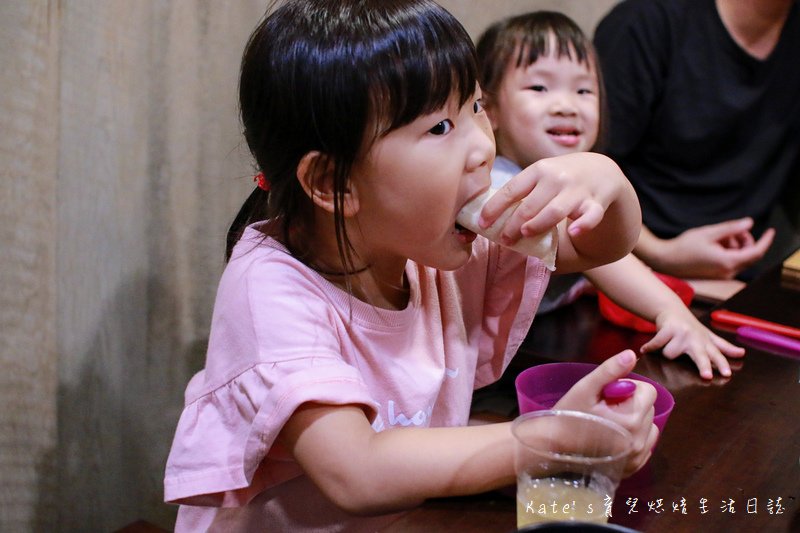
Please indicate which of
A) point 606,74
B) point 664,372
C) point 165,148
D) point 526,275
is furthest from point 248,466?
point 606,74

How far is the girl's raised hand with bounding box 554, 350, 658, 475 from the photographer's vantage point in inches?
30.5

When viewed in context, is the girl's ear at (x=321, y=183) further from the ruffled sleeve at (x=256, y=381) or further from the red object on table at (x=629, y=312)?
the red object on table at (x=629, y=312)

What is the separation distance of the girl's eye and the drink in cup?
1.19ft

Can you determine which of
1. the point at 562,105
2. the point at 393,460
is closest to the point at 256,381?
the point at 393,460

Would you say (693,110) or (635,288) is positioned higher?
(693,110)

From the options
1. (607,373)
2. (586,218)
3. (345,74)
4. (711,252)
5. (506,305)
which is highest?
(345,74)

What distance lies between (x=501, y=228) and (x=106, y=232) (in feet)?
2.87

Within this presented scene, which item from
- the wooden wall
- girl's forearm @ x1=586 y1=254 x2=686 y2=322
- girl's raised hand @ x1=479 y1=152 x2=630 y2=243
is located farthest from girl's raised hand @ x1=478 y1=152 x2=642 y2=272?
the wooden wall

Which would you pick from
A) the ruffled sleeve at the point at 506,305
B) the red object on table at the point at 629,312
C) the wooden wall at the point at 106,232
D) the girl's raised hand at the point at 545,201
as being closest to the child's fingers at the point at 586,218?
the girl's raised hand at the point at 545,201

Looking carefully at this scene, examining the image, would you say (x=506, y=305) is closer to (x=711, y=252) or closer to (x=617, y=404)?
(x=617, y=404)

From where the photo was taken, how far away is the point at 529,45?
1665 mm

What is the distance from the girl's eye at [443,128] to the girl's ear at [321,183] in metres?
0.12

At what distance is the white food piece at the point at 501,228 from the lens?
93cm

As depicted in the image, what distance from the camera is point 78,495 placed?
5.20 ft
